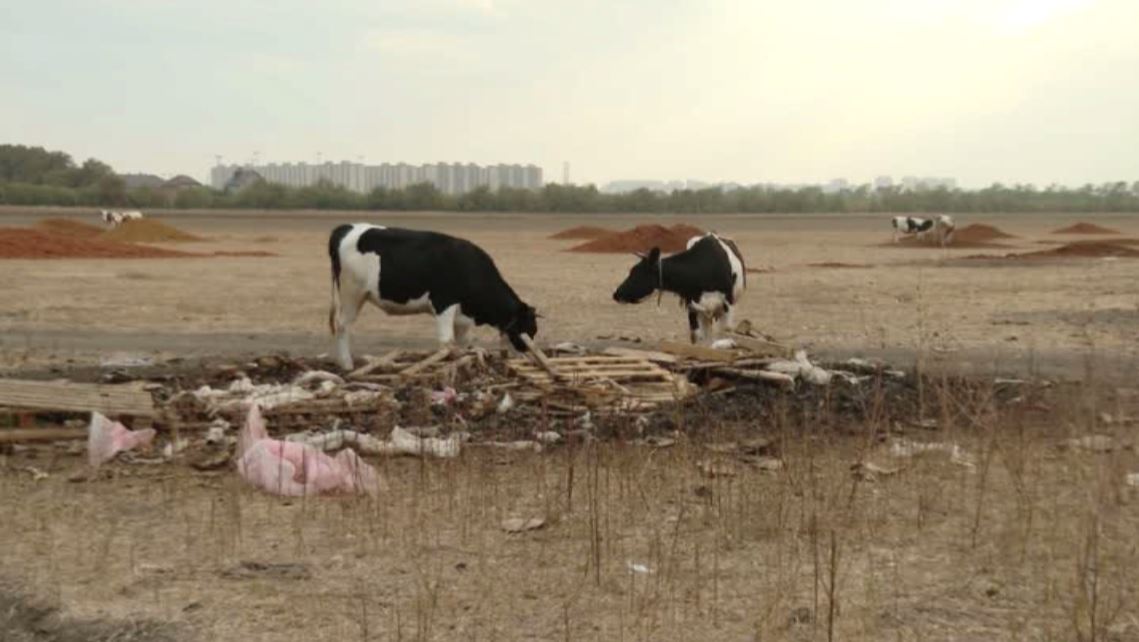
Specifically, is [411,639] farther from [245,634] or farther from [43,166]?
[43,166]

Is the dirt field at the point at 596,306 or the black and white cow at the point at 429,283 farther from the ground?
the black and white cow at the point at 429,283

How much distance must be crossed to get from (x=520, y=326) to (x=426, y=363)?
134 centimetres

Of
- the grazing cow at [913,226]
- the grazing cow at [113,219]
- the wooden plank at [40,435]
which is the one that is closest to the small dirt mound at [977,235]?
the grazing cow at [913,226]

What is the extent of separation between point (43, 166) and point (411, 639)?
427 feet

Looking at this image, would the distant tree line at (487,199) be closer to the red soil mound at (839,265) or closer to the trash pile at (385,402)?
the red soil mound at (839,265)

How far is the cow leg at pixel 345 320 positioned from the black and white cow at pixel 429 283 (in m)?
0.01

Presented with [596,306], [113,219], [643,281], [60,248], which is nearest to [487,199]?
[113,219]

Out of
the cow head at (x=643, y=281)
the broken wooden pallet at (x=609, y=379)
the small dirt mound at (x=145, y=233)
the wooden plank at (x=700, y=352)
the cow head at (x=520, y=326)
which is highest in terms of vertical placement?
the cow head at (x=643, y=281)

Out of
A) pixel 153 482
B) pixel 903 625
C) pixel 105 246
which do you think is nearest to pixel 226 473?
pixel 153 482

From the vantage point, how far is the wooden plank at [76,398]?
10203 millimetres

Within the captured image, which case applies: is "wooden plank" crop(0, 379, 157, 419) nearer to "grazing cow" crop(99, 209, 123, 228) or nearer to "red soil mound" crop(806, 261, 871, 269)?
"red soil mound" crop(806, 261, 871, 269)

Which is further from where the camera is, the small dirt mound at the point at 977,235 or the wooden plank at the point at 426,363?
the small dirt mound at the point at 977,235

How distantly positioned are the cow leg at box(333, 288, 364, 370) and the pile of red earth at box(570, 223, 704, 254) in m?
30.4

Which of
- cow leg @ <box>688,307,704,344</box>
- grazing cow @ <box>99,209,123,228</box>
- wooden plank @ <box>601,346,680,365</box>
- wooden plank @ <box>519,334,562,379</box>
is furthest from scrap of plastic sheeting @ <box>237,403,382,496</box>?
grazing cow @ <box>99,209,123,228</box>
